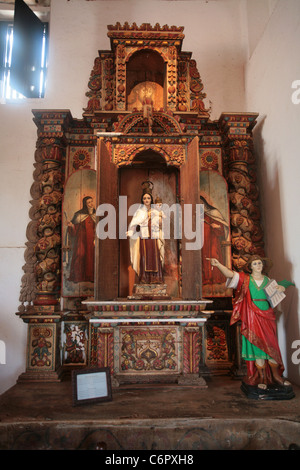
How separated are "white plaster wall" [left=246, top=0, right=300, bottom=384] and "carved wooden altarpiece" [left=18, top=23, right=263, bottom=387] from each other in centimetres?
26

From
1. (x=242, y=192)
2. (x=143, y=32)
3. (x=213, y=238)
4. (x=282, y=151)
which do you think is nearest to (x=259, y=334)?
(x=213, y=238)

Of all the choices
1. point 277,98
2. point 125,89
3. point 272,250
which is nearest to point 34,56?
point 125,89

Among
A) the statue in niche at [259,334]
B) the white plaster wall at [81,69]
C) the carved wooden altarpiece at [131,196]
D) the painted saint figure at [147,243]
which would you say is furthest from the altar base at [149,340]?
the white plaster wall at [81,69]

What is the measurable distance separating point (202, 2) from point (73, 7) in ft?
8.90

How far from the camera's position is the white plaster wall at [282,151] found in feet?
14.8

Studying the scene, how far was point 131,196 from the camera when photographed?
5828mm

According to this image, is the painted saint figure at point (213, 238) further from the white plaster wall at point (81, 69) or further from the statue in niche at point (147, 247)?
the white plaster wall at point (81, 69)

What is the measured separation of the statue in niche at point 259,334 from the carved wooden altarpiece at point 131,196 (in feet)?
1.99

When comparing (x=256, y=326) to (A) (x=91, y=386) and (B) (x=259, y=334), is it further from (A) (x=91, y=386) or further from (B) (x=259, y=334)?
(A) (x=91, y=386)

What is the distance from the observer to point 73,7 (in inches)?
268

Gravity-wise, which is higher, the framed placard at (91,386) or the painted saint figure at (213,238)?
the painted saint figure at (213,238)

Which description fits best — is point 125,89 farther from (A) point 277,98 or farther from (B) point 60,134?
(A) point 277,98

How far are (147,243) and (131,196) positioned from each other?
42.8 inches

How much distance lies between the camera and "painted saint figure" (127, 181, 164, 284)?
510cm
